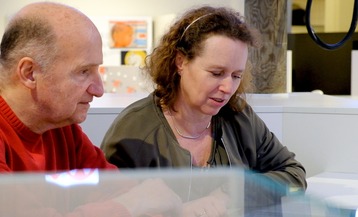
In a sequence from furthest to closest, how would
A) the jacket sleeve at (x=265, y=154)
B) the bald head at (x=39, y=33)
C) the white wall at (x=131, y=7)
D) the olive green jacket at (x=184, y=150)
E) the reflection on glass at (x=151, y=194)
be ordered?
the white wall at (x=131, y=7), the jacket sleeve at (x=265, y=154), the olive green jacket at (x=184, y=150), the bald head at (x=39, y=33), the reflection on glass at (x=151, y=194)

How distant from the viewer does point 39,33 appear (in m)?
1.14

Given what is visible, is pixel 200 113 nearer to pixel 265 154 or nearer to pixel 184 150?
pixel 184 150

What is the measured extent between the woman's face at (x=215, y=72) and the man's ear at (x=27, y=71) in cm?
49

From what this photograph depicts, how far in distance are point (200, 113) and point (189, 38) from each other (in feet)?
0.53

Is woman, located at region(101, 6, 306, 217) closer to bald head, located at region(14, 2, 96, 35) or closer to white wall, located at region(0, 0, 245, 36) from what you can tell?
bald head, located at region(14, 2, 96, 35)

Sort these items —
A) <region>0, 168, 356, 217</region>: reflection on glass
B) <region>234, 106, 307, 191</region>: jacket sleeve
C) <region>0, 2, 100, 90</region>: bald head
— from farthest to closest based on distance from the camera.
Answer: <region>234, 106, 307, 191</region>: jacket sleeve
<region>0, 2, 100, 90</region>: bald head
<region>0, 168, 356, 217</region>: reflection on glass

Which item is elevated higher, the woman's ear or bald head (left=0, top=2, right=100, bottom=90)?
bald head (left=0, top=2, right=100, bottom=90)

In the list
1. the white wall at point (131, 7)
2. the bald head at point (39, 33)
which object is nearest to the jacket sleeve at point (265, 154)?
the bald head at point (39, 33)

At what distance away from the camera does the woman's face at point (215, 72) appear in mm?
1544

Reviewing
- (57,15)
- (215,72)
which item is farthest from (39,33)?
(215,72)

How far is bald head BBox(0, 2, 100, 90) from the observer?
113 centimetres

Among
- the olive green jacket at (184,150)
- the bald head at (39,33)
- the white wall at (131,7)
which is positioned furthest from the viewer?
the white wall at (131,7)

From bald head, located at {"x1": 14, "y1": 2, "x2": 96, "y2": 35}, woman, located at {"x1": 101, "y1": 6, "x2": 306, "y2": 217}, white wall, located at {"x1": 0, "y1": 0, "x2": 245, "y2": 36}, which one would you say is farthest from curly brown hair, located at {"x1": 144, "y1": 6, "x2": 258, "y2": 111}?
white wall, located at {"x1": 0, "y1": 0, "x2": 245, "y2": 36}

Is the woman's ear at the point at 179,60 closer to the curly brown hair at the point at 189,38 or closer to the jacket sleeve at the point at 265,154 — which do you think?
the curly brown hair at the point at 189,38
